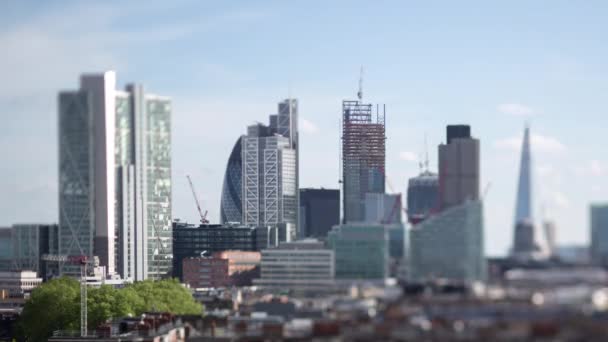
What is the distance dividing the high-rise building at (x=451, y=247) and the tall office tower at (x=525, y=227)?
2.76 metres

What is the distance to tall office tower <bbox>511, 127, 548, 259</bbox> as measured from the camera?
124387 millimetres

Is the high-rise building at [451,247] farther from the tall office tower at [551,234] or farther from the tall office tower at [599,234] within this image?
the tall office tower at [599,234]

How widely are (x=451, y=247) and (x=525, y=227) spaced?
17574 millimetres

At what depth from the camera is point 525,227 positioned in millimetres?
129750

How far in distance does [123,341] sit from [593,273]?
304 feet

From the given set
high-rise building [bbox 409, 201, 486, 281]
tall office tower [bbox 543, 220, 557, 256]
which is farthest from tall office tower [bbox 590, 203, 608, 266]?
Answer: high-rise building [bbox 409, 201, 486, 281]

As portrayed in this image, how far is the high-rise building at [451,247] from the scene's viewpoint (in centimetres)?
13238

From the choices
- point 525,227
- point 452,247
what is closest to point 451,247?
point 452,247

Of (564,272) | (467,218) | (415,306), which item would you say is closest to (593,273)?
(564,272)

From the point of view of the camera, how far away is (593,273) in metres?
113

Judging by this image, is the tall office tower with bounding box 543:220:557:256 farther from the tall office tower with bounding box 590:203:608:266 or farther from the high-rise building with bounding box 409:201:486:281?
the high-rise building with bounding box 409:201:486:281

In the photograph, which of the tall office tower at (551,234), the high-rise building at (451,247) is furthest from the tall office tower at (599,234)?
the high-rise building at (451,247)

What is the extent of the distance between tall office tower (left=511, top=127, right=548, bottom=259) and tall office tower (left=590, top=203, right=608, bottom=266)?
3.44 meters

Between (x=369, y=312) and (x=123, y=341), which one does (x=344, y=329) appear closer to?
(x=369, y=312)
